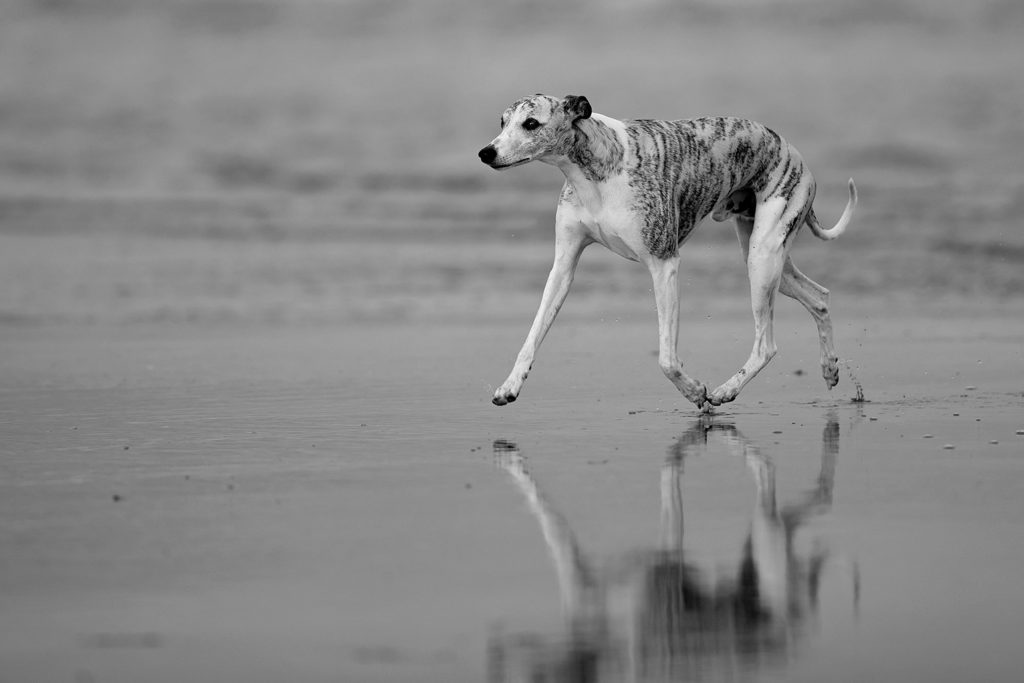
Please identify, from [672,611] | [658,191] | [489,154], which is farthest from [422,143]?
[672,611]

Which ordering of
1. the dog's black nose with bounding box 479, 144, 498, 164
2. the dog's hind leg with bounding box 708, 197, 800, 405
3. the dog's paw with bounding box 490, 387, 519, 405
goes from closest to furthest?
the dog's black nose with bounding box 479, 144, 498, 164 → the dog's paw with bounding box 490, 387, 519, 405 → the dog's hind leg with bounding box 708, 197, 800, 405

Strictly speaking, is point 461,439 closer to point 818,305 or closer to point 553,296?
point 553,296

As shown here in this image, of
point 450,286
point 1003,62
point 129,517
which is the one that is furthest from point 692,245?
point 1003,62

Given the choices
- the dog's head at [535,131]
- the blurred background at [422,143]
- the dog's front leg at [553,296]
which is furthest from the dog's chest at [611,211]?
the blurred background at [422,143]

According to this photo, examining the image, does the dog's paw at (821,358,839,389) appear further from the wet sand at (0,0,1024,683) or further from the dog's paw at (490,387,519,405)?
the dog's paw at (490,387,519,405)

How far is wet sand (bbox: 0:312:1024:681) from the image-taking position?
3.76 m

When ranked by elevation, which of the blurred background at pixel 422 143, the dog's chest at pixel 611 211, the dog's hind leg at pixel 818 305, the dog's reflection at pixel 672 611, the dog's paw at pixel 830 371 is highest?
the blurred background at pixel 422 143

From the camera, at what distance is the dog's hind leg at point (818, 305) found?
342 inches

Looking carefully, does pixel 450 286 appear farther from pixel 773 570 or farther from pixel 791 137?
pixel 791 137

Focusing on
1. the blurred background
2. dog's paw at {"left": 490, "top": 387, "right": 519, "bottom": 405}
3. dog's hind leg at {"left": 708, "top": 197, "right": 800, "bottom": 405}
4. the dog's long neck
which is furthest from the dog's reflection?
the blurred background

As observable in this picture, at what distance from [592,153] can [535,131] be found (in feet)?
1.02

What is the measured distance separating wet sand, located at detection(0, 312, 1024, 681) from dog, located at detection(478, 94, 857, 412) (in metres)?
0.42

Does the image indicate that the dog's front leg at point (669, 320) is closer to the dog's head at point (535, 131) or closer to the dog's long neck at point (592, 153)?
the dog's long neck at point (592, 153)

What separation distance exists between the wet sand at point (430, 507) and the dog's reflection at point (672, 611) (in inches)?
1.7
